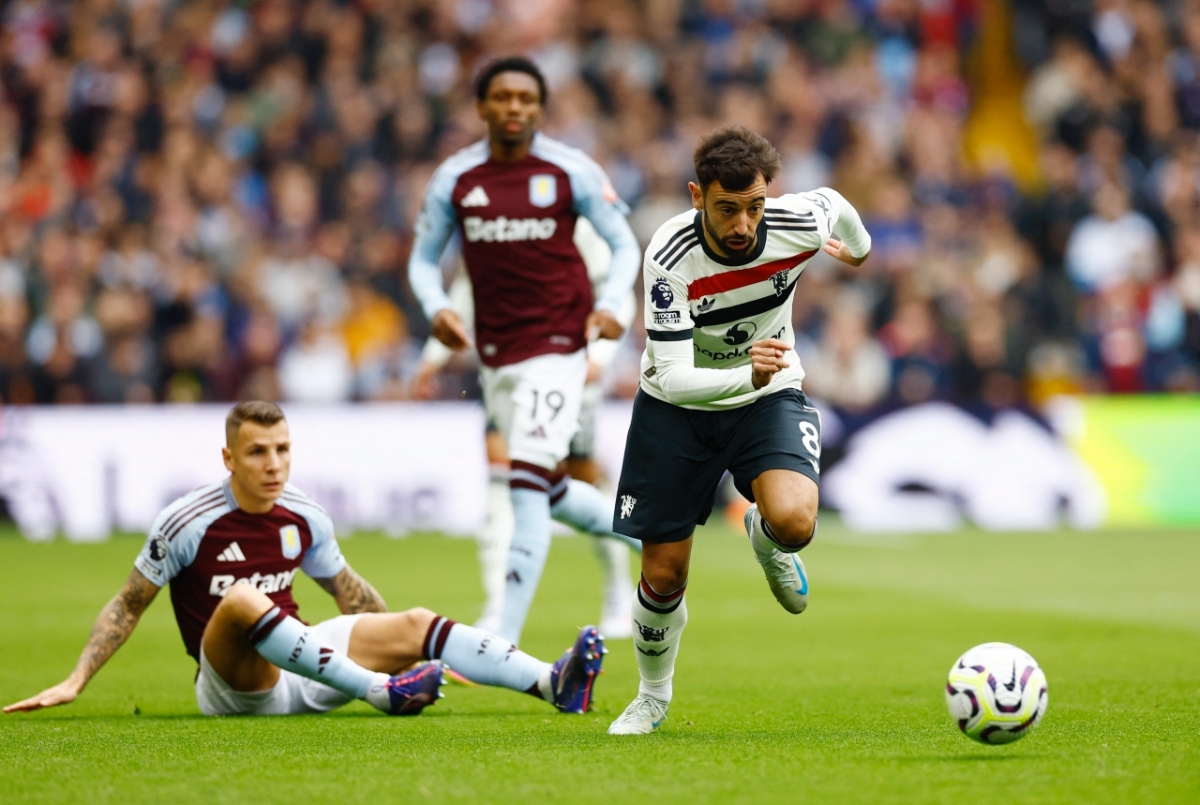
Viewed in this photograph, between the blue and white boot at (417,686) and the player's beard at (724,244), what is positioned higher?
the player's beard at (724,244)

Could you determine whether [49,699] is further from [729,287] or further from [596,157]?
[596,157]

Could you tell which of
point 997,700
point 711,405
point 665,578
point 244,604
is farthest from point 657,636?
point 244,604

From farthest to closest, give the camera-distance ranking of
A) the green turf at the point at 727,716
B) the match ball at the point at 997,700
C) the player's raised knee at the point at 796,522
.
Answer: the player's raised knee at the point at 796,522 → the match ball at the point at 997,700 → the green turf at the point at 727,716

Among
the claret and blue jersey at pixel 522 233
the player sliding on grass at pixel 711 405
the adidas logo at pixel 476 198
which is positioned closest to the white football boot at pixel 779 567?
the player sliding on grass at pixel 711 405

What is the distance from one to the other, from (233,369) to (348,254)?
2.03m

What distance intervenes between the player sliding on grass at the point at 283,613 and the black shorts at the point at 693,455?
0.51 metres

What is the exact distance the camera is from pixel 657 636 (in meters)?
6.05

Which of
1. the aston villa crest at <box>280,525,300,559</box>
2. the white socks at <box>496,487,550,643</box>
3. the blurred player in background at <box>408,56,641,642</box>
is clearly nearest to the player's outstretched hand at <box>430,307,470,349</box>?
the blurred player in background at <box>408,56,641,642</box>

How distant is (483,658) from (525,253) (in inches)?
98.5

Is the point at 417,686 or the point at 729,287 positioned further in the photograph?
the point at 417,686

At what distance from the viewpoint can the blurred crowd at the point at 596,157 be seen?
1705cm

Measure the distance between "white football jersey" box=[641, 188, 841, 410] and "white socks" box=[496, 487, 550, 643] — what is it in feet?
5.50

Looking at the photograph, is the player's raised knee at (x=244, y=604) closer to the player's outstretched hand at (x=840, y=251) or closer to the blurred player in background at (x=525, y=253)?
the blurred player in background at (x=525, y=253)

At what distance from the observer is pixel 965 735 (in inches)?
216
